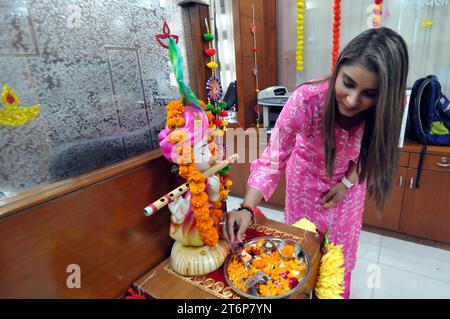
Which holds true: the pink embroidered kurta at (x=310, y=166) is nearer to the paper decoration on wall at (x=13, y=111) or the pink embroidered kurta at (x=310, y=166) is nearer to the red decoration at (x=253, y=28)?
the paper decoration on wall at (x=13, y=111)

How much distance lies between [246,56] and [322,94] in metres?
1.52

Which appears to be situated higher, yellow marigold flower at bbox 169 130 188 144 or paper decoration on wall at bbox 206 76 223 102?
paper decoration on wall at bbox 206 76 223 102

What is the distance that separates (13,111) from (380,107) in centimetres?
90

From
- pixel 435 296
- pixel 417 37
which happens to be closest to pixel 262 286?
pixel 435 296

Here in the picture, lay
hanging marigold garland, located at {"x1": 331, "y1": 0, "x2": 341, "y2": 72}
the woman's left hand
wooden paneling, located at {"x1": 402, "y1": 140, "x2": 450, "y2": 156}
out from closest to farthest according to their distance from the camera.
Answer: the woman's left hand → wooden paneling, located at {"x1": 402, "y1": 140, "x2": 450, "y2": 156} → hanging marigold garland, located at {"x1": 331, "y1": 0, "x2": 341, "y2": 72}

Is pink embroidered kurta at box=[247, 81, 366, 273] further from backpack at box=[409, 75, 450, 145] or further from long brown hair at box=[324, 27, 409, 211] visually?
backpack at box=[409, 75, 450, 145]

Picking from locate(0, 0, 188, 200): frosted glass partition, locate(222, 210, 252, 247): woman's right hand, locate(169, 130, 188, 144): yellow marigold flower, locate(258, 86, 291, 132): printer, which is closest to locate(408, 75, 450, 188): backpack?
locate(258, 86, 291, 132): printer

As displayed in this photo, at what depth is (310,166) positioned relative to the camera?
1.10 m

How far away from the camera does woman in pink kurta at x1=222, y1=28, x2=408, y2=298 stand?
2.42ft

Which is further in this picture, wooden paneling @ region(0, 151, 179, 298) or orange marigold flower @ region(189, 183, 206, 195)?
orange marigold flower @ region(189, 183, 206, 195)

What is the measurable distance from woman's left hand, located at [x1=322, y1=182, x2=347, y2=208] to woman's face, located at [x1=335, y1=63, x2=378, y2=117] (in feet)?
1.21

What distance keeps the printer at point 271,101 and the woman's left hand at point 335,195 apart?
1229mm

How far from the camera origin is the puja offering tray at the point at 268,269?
66 cm

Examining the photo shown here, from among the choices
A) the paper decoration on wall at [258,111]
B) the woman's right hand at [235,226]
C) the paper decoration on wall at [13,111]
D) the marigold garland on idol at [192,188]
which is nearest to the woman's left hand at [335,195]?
the woman's right hand at [235,226]
